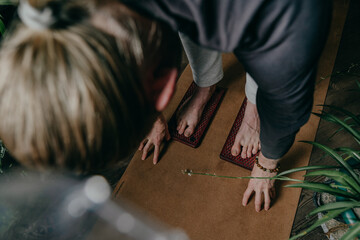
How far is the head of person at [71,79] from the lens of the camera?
1.15ft

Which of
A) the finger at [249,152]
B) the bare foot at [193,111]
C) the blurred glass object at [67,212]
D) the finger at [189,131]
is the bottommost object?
the blurred glass object at [67,212]

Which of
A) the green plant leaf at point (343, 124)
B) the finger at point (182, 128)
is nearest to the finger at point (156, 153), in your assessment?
the finger at point (182, 128)

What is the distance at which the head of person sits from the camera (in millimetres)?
350

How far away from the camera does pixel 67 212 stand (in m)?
1.20

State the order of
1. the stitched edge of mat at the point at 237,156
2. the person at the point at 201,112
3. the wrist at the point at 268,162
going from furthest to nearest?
the stitched edge of mat at the point at 237,156 < the person at the point at 201,112 < the wrist at the point at 268,162

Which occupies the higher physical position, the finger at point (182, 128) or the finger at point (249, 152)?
the finger at point (182, 128)

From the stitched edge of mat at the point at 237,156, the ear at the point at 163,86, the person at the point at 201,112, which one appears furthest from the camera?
the stitched edge of mat at the point at 237,156

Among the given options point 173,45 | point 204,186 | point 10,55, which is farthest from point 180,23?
point 204,186

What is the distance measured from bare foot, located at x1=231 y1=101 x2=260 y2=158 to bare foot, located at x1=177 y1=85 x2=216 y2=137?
186 mm

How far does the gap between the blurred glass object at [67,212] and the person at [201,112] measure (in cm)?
Answer: 25

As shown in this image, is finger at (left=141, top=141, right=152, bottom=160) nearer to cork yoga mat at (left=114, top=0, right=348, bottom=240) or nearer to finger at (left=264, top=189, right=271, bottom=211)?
cork yoga mat at (left=114, top=0, right=348, bottom=240)

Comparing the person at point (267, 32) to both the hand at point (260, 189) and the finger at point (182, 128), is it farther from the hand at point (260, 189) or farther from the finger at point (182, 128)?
the finger at point (182, 128)

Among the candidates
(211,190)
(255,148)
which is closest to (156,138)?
(211,190)

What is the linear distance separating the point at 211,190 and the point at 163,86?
681 mm
